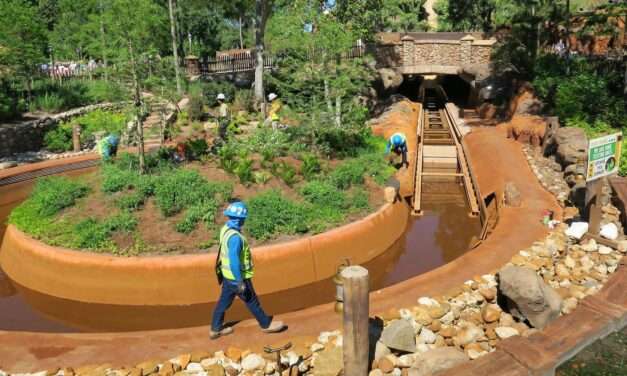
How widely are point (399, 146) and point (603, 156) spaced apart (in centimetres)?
636

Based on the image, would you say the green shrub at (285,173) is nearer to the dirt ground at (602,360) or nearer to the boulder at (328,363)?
the boulder at (328,363)

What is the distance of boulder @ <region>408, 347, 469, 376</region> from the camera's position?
5.36m

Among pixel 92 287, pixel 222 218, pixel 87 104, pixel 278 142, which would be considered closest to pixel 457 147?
pixel 278 142

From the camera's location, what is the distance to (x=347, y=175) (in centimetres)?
1130

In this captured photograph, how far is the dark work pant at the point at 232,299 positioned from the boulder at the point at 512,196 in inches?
264

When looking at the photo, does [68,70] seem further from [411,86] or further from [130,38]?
[411,86]

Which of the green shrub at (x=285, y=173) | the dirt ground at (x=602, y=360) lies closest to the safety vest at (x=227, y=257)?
the dirt ground at (x=602, y=360)

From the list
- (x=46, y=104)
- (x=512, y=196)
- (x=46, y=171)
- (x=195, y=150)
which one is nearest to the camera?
(x=512, y=196)

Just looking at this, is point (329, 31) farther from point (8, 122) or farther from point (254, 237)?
point (8, 122)

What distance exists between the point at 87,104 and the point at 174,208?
1597 centimetres

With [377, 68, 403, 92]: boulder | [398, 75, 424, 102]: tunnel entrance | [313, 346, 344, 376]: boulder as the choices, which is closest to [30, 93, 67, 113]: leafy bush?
[377, 68, 403, 92]: boulder

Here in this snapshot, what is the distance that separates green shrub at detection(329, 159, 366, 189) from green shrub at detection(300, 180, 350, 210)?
1.64 ft

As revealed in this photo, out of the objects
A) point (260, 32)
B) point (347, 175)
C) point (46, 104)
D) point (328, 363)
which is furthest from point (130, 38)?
point (260, 32)

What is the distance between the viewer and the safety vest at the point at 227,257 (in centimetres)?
553
